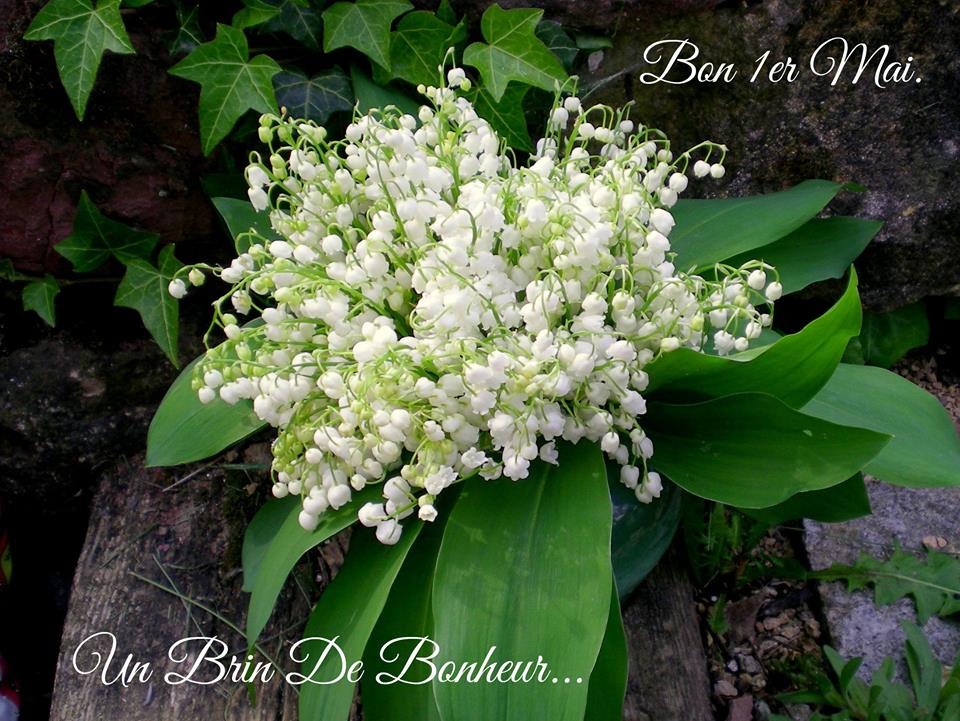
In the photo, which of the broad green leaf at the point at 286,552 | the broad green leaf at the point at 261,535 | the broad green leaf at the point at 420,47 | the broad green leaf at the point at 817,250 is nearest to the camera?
the broad green leaf at the point at 286,552

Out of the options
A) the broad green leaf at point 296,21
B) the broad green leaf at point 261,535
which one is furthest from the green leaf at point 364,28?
the broad green leaf at point 261,535

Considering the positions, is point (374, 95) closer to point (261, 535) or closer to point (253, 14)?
point (253, 14)

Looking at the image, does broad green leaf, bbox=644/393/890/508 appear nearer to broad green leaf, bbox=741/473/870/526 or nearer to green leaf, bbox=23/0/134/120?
broad green leaf, bbox=741/473/870/526

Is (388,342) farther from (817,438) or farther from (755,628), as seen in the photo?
(755,628)

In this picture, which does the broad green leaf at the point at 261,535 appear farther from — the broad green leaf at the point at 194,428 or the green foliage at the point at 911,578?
the green foliage at the point at 911,578

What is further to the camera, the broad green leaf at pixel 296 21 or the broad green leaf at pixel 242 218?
the broad green leaf at pixel 296 21

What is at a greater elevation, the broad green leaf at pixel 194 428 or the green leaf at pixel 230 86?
the green leaf at pixel 230 86

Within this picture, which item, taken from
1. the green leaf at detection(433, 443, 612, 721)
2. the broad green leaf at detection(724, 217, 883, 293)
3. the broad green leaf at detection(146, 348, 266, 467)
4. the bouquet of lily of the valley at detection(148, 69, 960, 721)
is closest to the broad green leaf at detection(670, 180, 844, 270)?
the broad green leaf at detection(724, 217, 883, 293)

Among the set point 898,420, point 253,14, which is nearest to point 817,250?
point 898,420
